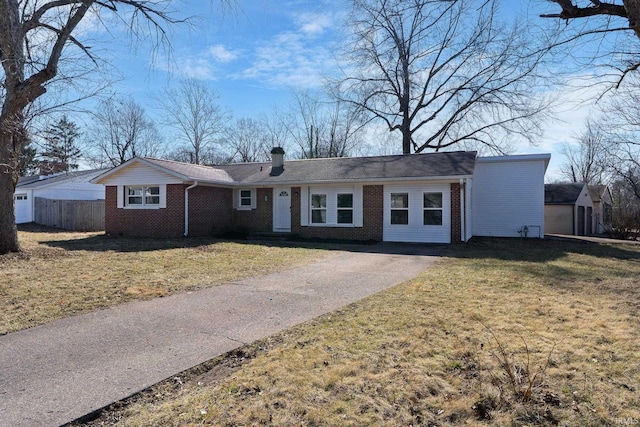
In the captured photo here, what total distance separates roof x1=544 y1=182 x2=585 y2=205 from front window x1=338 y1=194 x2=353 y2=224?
672 inches

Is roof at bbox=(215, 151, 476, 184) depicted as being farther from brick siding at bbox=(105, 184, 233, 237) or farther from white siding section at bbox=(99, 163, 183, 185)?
white siding section at bbox=(99, 163, 183, 185)

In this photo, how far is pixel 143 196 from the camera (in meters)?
18.8

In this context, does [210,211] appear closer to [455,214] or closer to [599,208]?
[455,214]

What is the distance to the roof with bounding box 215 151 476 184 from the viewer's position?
16.2m

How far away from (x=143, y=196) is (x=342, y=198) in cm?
908

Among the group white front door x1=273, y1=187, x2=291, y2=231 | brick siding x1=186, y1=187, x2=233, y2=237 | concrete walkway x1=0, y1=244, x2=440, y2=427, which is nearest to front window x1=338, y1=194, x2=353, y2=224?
white front door x1=273, y1=187, x2=291, y2=231

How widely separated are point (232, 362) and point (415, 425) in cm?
202

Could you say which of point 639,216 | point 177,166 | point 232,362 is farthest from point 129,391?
point 639,216

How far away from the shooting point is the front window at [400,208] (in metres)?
16.7

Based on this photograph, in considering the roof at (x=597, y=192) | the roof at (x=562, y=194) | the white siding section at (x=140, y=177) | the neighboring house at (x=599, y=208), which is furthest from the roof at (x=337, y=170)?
the roof at (x=597, y=192)

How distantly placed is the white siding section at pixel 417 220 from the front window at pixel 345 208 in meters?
1.53

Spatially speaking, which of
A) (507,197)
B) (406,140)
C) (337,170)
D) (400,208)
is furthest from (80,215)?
(507,197)

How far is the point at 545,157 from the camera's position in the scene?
61.5ft

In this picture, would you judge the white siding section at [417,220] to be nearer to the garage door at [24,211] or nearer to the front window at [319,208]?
the front window at [319,208]
